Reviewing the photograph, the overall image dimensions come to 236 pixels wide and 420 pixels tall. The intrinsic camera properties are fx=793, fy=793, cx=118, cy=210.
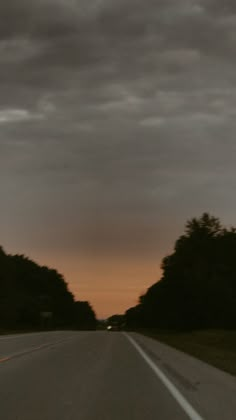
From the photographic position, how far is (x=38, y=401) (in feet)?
44.6

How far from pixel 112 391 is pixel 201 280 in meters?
108

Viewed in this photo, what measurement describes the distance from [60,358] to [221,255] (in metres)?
104

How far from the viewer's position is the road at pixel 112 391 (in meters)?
12.1

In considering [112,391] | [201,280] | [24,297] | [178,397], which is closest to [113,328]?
[201,280]

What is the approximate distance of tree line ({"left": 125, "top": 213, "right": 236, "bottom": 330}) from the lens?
393 ft

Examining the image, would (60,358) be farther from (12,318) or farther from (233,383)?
(12,318)

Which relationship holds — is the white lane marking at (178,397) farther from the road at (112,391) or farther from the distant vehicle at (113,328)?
the distant vehicle at (113,328)

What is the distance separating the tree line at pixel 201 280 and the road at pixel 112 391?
94.2m

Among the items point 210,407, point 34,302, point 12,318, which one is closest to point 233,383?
point 210,407

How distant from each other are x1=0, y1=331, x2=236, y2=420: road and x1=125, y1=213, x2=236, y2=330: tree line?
9417 cm

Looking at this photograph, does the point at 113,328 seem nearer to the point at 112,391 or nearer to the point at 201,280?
the point at 201,280

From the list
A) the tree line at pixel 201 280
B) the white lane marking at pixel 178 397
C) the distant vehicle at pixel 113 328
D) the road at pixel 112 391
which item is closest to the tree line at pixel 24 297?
the distant vehicle at pixel 113 328

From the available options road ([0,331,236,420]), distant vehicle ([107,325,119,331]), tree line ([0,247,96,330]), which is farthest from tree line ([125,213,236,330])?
road ([0,331,236,420])

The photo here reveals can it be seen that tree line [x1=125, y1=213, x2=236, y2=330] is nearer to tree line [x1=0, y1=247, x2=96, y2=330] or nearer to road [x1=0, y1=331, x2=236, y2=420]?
tree line [x1=0, y1=247, x2=96, y2=330]
